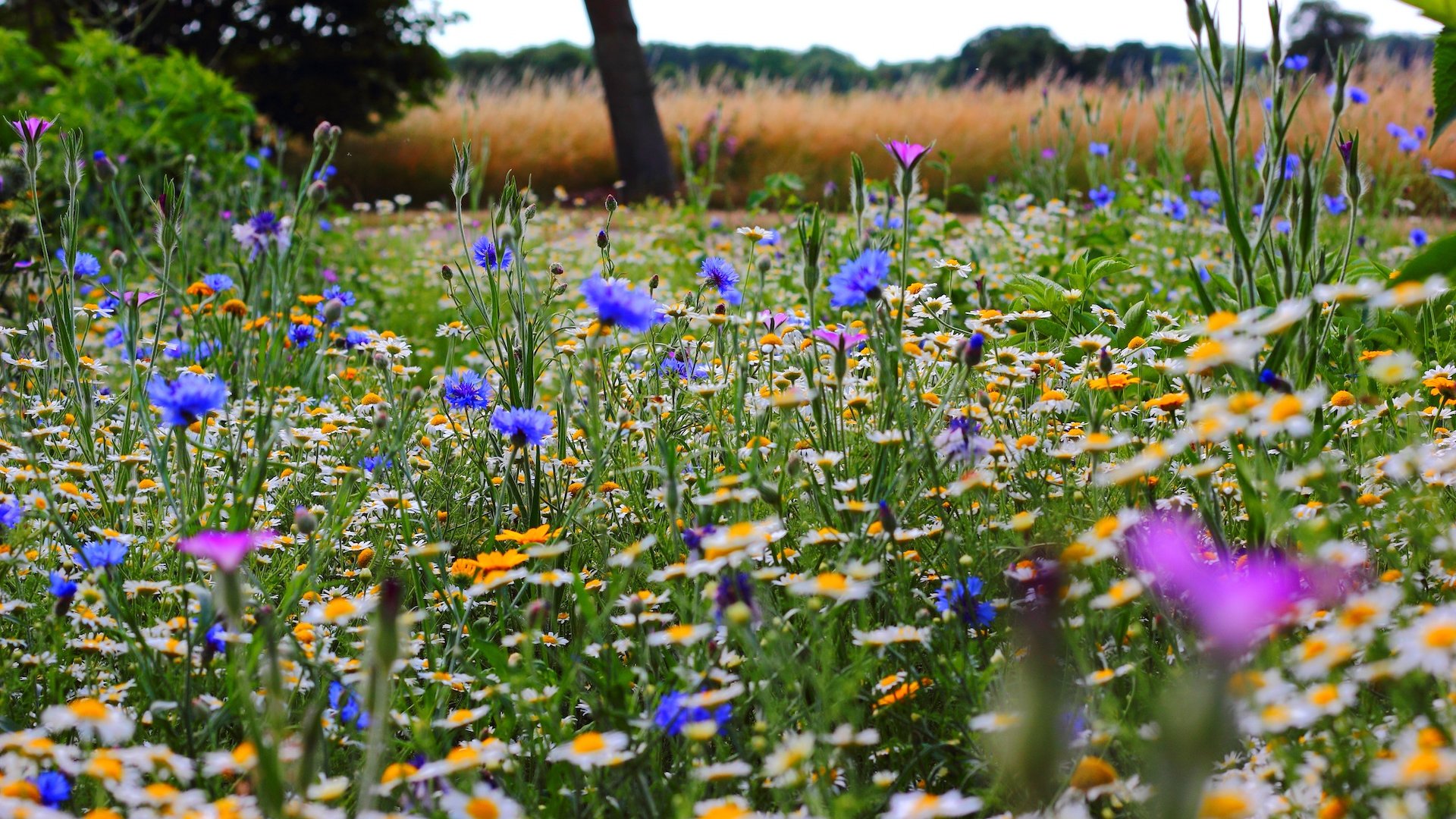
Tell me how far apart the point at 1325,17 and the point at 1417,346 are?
42.8 m

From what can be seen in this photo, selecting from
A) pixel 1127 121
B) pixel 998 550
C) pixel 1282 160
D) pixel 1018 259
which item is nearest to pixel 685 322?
pixel 998 550

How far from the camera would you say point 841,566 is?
4.29 feet

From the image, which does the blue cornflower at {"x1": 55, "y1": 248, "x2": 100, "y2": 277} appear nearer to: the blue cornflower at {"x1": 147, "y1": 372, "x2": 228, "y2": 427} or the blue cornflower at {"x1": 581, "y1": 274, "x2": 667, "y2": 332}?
the blue cornflower at {"x1": 147, "y1": 372, "x2": 228, "y2": 427}

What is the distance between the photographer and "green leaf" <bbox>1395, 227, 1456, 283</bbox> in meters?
1.80

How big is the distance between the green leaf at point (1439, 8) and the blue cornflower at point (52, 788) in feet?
6.87

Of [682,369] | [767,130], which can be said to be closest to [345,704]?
[682,369]

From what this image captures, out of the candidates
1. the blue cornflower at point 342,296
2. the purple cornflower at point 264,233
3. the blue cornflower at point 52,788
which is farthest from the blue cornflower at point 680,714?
the blue cornflower at point 342,296

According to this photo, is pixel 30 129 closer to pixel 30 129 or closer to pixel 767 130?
pixel 30 129

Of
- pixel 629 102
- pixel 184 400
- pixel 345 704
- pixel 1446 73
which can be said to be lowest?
pixel 345 704

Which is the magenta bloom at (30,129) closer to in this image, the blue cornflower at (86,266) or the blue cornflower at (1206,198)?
the blue cornflower at (86,266)

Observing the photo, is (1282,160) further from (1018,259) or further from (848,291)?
(1018,259)

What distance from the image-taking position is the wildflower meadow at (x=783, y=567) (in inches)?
41.1

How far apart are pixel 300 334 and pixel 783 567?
5.55 feet

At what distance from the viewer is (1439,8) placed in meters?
1.74
